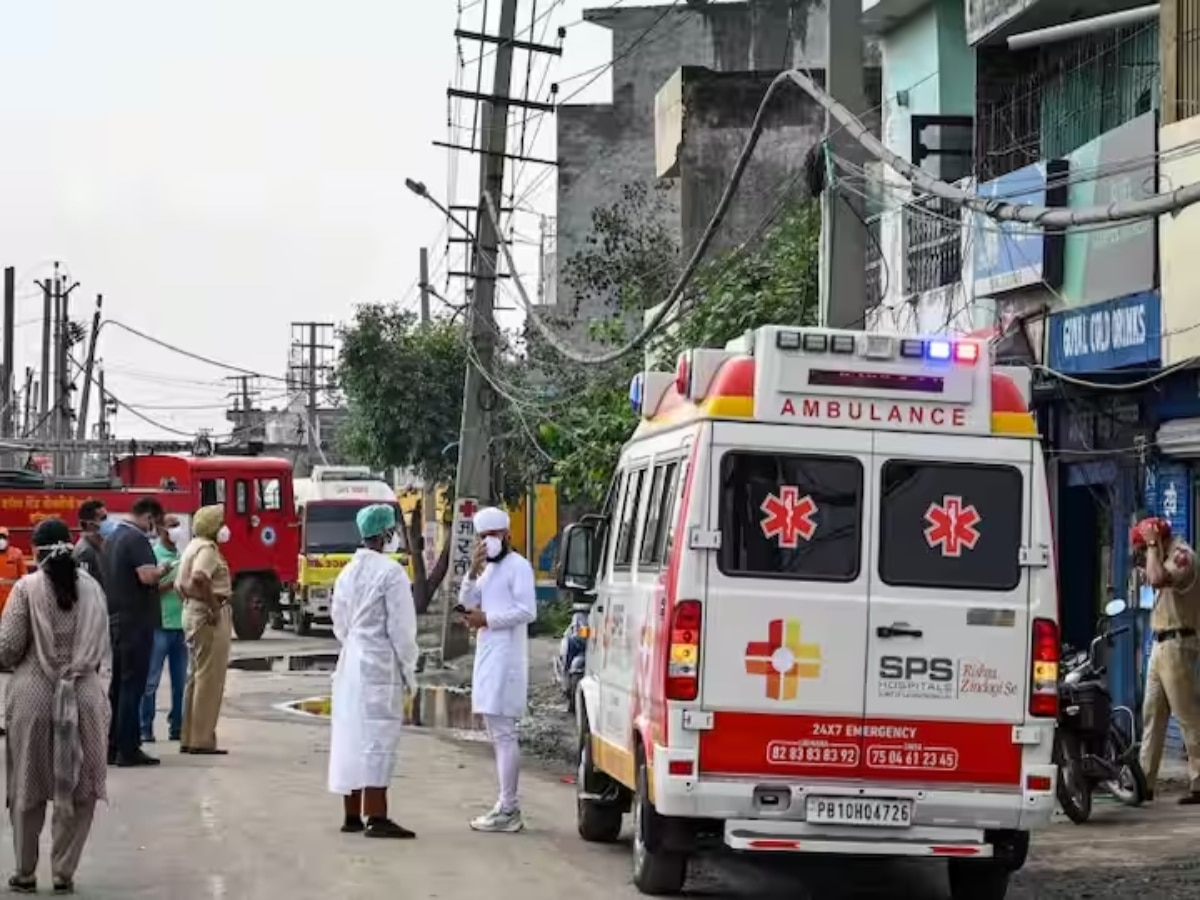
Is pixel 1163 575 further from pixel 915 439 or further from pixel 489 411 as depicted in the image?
pixel 489 411

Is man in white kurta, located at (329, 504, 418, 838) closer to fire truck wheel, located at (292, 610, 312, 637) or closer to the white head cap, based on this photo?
the white head cap

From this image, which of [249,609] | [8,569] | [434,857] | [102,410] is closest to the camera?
[434,857]

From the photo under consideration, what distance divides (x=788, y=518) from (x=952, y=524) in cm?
75

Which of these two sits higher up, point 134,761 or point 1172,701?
point 1172,701

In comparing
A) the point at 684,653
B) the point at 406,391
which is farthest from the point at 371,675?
the point at 406,391

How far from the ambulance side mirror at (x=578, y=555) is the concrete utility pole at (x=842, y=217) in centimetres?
418

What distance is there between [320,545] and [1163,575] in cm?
2763

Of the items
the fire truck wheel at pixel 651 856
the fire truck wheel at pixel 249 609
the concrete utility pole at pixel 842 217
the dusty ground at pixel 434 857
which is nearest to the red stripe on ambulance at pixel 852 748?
the fire truck wheel at pixel 651 856

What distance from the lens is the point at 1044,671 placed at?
9.02m

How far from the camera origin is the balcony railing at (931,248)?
1988 centimetres

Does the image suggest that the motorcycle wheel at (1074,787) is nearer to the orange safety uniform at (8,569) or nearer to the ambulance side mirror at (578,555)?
the ambulance side mirror at (578,555)

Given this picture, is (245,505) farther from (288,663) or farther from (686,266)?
(686,266)

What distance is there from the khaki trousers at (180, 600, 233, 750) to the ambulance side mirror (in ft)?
15.9

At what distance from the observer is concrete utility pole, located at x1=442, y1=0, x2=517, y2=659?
28859mm
